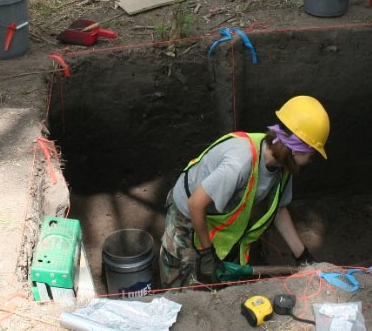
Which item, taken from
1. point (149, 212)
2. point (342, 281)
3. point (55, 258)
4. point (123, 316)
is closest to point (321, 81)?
point (149, 212)

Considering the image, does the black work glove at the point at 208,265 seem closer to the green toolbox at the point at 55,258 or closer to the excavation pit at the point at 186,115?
the green toolbox at the point at 55,258

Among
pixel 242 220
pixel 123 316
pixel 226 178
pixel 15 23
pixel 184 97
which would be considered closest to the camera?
pixel 123 316

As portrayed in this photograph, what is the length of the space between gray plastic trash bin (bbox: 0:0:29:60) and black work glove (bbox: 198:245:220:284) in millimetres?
2630

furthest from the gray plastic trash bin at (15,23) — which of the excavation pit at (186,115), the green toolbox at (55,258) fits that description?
the green toolbox at (55,258)

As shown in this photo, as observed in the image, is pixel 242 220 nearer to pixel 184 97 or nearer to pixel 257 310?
pixel 257 310

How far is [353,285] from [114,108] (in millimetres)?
3226

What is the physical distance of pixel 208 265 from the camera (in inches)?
162

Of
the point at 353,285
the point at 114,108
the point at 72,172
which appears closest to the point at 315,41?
the point at 114,108

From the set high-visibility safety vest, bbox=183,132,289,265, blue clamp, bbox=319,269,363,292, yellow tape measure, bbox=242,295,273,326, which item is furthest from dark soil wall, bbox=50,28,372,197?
yellow tape measure, bbox=242,295,273,326

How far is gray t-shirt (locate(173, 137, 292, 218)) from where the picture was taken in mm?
3570

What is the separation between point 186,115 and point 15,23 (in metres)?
1.74

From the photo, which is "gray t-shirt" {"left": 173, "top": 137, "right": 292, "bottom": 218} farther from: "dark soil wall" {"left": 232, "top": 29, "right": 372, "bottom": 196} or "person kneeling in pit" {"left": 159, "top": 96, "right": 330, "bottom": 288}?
"dark soil wall" {"left": 232, "top": 29, "right": 372, "bottom": 196}

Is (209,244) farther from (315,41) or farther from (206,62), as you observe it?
(315,41)

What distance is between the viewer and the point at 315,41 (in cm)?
594
